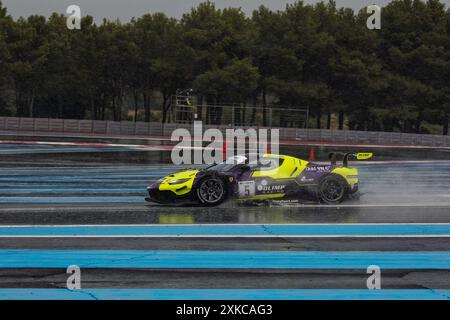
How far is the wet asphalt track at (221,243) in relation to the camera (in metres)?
8.43

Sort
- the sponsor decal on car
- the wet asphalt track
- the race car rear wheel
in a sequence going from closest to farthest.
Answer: the wet asphalt track
the sponsor decal on car
the race car rear wheel

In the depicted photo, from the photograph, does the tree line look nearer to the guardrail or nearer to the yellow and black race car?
the guardrail

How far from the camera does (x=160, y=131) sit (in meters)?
44.1

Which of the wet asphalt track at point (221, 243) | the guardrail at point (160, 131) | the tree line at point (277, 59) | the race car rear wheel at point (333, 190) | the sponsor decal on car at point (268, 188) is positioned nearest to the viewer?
the wet asphalt track at point (221, 243)

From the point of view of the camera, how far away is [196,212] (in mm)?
13766

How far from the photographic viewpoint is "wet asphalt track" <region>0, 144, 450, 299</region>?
8.43 metres

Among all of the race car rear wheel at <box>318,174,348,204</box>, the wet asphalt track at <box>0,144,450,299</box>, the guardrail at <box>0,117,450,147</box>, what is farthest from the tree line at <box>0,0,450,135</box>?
the race car rear wheel at <box>318,174,348,204</box>

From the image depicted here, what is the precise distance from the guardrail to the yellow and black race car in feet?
94.6

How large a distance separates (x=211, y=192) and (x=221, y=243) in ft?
11.6

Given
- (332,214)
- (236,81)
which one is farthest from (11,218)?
(236,81)

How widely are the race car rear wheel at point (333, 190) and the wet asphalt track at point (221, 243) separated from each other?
28 cm

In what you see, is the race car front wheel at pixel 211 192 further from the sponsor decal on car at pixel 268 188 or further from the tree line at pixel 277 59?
the tree line at pixel 277 59

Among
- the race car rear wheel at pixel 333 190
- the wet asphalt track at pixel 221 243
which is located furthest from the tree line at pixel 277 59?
the race car rear wheel at pixel 333 190
